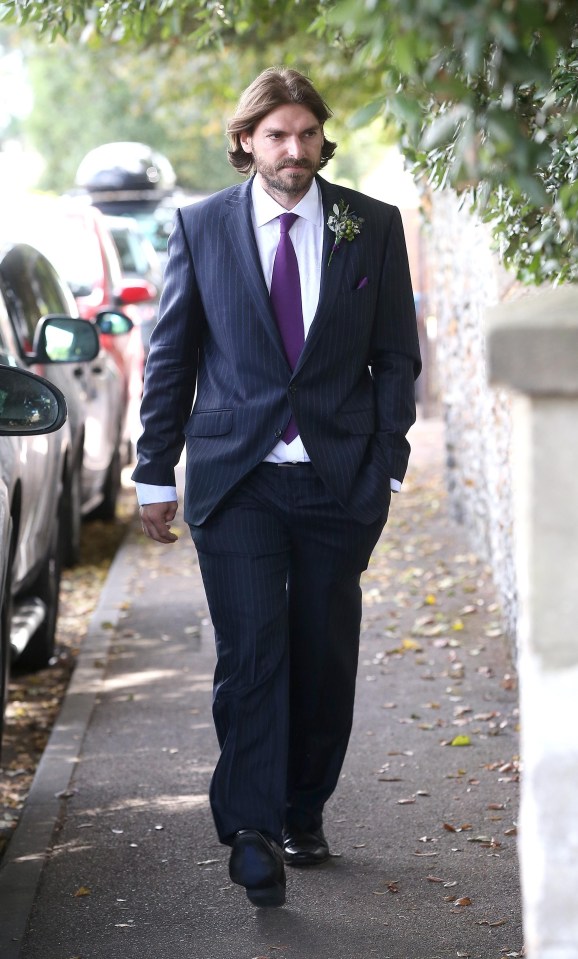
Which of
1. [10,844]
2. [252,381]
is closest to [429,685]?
[10,844]

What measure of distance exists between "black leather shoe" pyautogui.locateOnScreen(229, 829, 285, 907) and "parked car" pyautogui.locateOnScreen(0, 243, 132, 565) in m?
3.00

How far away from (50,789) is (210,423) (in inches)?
74.4

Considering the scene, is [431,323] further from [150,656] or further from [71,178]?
[71,178]

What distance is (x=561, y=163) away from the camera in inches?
164

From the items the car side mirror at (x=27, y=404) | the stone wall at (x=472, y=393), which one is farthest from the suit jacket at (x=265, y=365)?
the stone wall at (x=472, y=393)

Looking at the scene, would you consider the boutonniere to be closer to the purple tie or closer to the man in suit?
A: the man in suit

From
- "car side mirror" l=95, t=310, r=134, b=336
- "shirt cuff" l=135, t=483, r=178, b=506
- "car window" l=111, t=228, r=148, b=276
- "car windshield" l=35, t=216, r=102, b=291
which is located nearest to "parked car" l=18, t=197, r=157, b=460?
"car windshield" l=35, t=216, r=102, b=291

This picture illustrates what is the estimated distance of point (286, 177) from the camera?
403cm

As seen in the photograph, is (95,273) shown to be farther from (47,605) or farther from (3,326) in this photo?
(3,326)

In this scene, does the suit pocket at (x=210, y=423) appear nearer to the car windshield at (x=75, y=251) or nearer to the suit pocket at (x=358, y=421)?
the suit pocket at (x=358, y=421)

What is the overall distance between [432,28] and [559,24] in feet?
0.95

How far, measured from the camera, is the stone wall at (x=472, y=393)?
7164mm

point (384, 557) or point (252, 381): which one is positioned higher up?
point (252, 381)

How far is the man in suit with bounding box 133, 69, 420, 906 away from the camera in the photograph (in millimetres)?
4035
